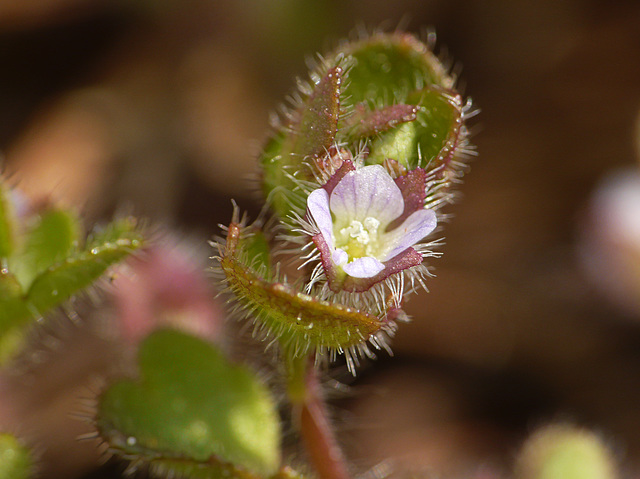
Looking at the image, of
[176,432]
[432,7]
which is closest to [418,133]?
[176,432]

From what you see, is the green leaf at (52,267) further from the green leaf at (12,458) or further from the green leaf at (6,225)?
the green leaf at (12,458)

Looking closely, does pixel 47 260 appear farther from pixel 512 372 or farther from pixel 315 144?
pixel 512 372

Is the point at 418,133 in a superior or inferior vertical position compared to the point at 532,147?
superior

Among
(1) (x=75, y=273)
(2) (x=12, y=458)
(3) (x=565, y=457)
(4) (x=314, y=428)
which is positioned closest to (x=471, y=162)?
(3) (x=565, y=457)

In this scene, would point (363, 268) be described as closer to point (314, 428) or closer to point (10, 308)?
point (314, 428)

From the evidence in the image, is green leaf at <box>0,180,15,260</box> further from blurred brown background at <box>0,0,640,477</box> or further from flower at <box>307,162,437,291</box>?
blurred brown background at <box>0,0,640,477</box>
